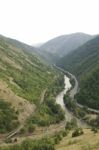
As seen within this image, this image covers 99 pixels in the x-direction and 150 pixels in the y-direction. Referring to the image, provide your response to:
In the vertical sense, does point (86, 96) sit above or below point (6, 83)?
below

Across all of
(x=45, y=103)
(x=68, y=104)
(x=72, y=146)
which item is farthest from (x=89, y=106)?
(x=72, y=146)

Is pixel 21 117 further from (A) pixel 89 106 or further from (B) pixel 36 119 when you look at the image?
(A) pixel 89 106

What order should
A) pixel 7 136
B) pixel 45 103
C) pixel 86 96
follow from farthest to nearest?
pixel 86 96 < pixel 45 103 < pixel 7 136

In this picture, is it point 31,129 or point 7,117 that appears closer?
point 31,129

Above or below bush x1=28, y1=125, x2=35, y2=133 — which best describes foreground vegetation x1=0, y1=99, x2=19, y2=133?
above

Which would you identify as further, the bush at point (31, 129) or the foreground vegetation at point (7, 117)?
the foreground vegetation at point (7, 117)

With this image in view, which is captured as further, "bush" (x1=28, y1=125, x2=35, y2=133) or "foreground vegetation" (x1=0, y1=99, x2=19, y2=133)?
"foreground vegetation" (x1=0, y1=99, x2=19, y2=133)

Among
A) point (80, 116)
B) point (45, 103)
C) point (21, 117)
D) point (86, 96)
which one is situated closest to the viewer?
point (21, 117)

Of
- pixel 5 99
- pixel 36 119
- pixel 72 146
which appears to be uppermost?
pixel 5 99

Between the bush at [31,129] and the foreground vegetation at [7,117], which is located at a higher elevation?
the foreground vegetation at [7,117]

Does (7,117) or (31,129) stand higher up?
(7,117)

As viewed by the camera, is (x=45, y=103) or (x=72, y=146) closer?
(x=72, y=146)
